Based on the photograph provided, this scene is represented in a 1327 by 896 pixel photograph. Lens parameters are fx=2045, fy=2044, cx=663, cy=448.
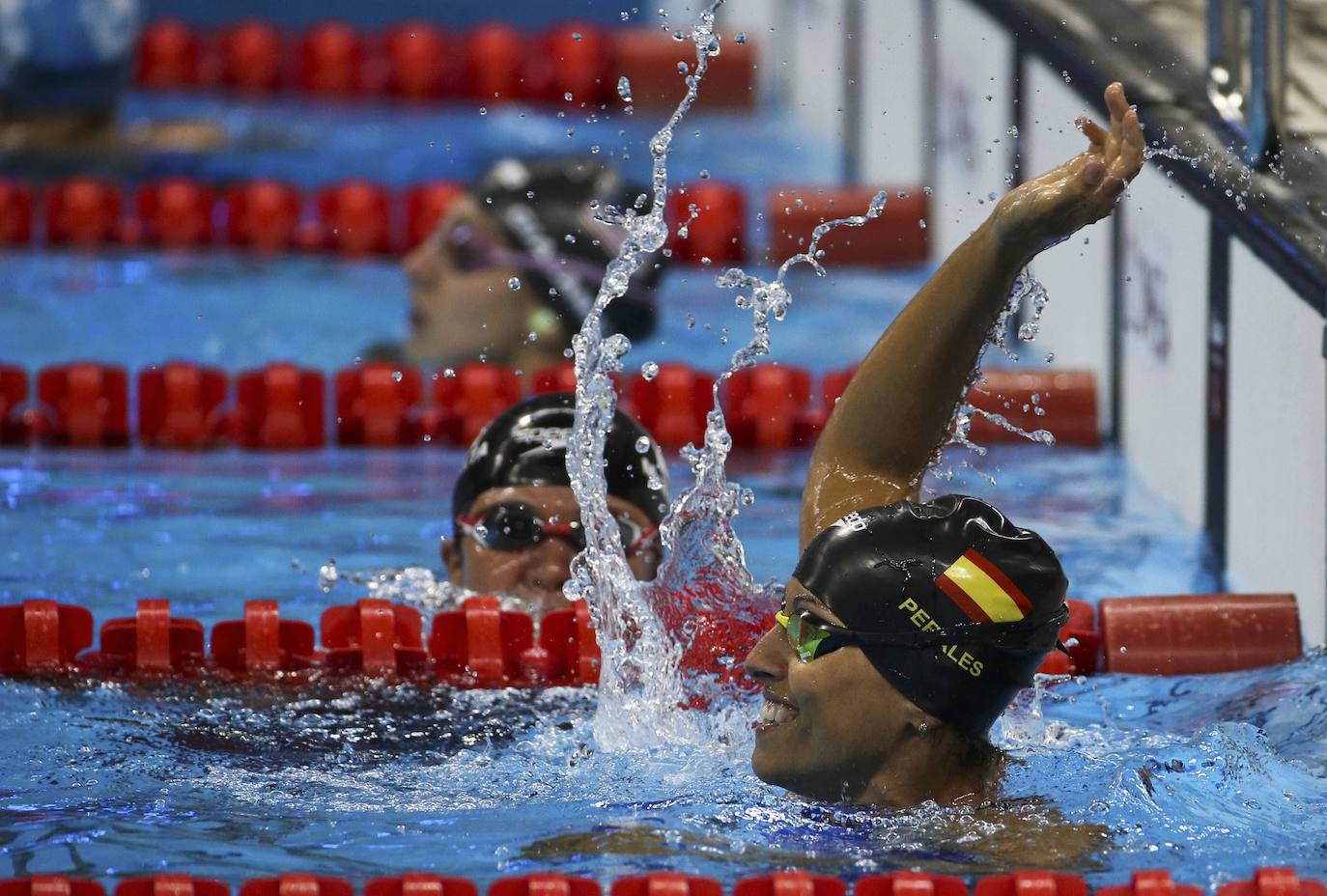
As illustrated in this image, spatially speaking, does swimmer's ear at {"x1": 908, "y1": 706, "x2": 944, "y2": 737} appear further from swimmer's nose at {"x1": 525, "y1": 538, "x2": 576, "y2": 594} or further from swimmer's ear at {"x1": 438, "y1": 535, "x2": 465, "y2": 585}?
swimmer's ear at {"x1": 438, "y1": 535, "x2": 465, "y2": 585}

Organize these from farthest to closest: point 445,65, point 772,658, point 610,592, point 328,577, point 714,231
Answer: point 445,65
point 714,231
point 328,577
point 610,592
point 772,658

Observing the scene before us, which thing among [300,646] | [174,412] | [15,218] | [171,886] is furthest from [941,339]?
[15,218]

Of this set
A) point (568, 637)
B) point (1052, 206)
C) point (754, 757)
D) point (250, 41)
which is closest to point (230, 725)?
point (568, 637)

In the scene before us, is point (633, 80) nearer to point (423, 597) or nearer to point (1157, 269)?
point (1157, 269)

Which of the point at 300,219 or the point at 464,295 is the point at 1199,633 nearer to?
the point at 464,295

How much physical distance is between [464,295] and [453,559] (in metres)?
1.64

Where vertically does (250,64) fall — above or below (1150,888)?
above

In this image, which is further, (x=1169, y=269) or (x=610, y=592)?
(x=1169, y=269)

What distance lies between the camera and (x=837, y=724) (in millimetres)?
2463

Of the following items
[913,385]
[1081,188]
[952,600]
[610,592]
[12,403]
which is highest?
[1081,188]

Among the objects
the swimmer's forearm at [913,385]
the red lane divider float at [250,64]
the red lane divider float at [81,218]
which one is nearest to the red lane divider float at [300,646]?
the swimmer's forearm at [913,385]

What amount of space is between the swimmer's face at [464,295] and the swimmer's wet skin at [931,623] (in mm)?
2570

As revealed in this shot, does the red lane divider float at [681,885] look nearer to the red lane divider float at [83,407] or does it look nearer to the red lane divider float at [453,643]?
the red lane divider float at [453,643]

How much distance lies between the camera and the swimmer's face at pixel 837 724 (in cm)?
245
